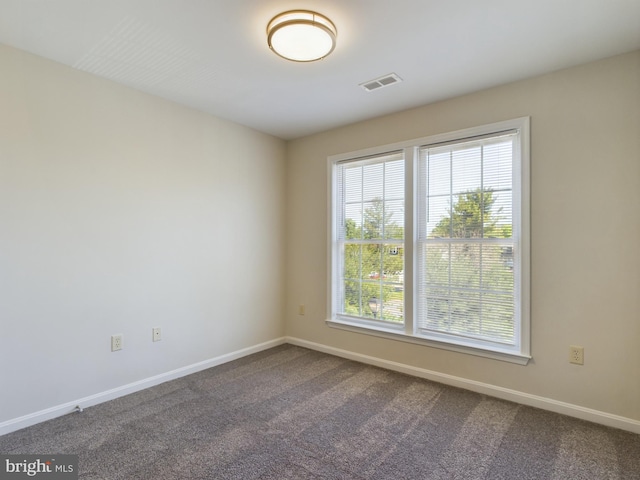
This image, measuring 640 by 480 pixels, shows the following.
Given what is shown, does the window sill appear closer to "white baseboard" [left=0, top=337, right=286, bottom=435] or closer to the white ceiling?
"white baseboard" [left=0, top=337, right=286, bottom=435]

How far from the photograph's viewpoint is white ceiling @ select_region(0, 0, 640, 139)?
184 centimetres

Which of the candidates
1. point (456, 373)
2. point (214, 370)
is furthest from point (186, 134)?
point (456, 373)

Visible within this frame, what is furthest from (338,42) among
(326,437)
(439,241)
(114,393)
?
(114,393)

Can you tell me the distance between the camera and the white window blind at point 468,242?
8.87ft

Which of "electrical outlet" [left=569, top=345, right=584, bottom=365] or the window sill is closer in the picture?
"electrical outlet" [left=569, top=345, right=584, bottom=365]

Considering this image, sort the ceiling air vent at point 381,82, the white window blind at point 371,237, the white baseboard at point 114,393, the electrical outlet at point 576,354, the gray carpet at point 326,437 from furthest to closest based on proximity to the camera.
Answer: the white window blind at point 371,237
the ceiling air vent at point 381,82
the electrical outlet at point 576,354
the white baseboard at point 114,393
the gray carpet at point 326,437

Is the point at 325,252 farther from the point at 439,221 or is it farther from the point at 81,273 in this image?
the point at 81,273

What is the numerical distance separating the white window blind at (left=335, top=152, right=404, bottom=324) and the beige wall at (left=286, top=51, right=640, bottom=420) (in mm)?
717

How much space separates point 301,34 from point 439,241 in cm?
202

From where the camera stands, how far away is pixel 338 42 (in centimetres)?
214

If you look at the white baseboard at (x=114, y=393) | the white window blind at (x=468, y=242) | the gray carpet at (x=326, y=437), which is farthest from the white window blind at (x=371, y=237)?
the white baseboard at (x=114, y=393)

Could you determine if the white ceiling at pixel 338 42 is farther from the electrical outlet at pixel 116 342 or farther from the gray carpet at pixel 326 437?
the gray carpet at pixel 326 437

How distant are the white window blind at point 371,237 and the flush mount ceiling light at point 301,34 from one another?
5.01 ft

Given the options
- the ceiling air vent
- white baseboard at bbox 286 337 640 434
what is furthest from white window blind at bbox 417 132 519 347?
the ceiling air vent
